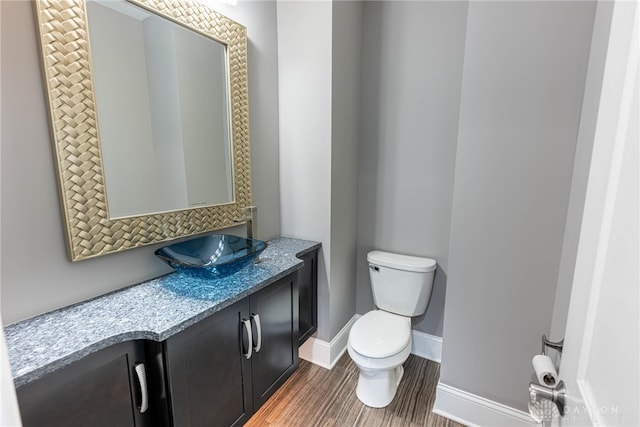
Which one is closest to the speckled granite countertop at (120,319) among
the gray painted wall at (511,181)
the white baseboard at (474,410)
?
the gray painted wall at (511,181)

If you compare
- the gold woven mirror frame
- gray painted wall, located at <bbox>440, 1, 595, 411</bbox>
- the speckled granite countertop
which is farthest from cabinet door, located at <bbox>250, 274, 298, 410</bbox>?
gray painted wall, located at <bbox>440, 1, 595, 411</bbox>

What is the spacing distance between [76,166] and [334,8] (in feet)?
5.35

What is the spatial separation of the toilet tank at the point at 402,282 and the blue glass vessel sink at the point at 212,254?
920mm

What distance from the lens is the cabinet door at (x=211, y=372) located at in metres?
1.07

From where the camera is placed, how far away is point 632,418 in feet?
1.28

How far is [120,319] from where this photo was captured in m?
1.03

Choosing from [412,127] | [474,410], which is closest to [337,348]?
[474,410]

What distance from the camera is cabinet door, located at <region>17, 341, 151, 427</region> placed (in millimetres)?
804

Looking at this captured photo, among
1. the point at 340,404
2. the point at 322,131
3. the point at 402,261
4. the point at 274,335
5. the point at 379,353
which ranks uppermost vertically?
the point at 322,131

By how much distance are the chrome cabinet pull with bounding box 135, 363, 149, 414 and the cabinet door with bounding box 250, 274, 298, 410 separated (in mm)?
480

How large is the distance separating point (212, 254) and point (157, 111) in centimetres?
78

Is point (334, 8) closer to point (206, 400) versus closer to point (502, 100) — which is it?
point (502, 100)

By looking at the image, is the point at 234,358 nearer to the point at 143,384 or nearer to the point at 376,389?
the point at 143,384

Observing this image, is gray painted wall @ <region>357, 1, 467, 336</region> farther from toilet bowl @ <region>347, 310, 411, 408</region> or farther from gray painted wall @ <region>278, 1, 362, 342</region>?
toilet bowl @ <region>347, 310, 411, 408</region>
